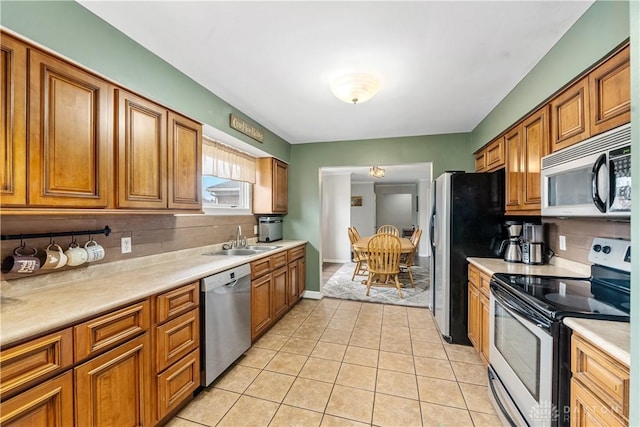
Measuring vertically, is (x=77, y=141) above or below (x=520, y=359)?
above

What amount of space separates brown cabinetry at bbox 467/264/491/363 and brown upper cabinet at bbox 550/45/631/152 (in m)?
1.12

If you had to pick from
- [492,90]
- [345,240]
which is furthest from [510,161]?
[345,240]

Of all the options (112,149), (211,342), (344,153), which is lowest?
(211,342)

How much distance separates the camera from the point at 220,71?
2.08m

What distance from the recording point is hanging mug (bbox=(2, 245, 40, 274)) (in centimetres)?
129

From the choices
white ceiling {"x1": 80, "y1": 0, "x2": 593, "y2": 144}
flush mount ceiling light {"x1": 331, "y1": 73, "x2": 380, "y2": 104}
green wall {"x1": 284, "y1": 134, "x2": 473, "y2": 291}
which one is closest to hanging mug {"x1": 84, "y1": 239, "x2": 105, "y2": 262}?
white ceiling {"x1": 80, "y1": 0, "x2": 593, "y2": 144}

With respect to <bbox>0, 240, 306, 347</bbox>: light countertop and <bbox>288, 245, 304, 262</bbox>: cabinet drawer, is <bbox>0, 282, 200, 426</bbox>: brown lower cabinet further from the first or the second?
<bbox>288, 245, 304, 262</bbox>: cabinet drawer

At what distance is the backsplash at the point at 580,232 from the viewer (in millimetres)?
1637

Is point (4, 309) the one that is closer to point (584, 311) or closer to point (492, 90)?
point (584, 311)

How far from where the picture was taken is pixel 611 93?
52.5 inches

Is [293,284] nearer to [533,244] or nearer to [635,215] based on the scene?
[533,244]

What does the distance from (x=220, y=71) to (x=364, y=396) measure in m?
2.66

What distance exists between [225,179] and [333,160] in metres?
1.63

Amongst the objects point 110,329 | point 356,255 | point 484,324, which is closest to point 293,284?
point 356,255
